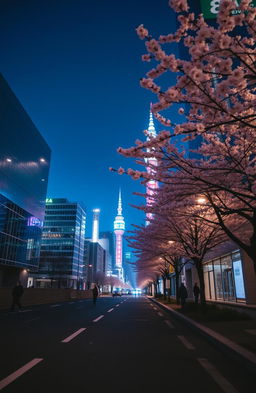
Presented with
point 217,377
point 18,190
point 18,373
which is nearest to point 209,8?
point 217,377

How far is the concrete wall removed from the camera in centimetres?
2193

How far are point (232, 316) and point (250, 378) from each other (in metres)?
A: 8.46

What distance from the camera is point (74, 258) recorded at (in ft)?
349

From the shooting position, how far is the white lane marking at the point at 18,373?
408cm

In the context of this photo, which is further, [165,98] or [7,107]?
[7,107]

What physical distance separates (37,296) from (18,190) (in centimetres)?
2353

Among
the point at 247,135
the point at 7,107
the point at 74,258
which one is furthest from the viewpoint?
the point at 74,258

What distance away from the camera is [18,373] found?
4547mm

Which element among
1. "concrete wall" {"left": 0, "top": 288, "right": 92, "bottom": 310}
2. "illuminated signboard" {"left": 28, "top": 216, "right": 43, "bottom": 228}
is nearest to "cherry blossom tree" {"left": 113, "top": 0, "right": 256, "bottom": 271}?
"concrete wall" {"left": 0, "top": 288, "right": 92, "bottom": 310}

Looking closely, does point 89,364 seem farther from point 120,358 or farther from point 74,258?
point 74,258

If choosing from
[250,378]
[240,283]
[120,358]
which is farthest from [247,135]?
[240,283]

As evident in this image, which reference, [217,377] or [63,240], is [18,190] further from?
[63,240]

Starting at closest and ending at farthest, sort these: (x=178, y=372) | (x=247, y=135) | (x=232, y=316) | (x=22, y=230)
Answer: (x=178, y=372)
(x=247, y=135)
(x=232, y=316)
(x=22, y=230)

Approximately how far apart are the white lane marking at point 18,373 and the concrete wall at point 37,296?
1857 cm
